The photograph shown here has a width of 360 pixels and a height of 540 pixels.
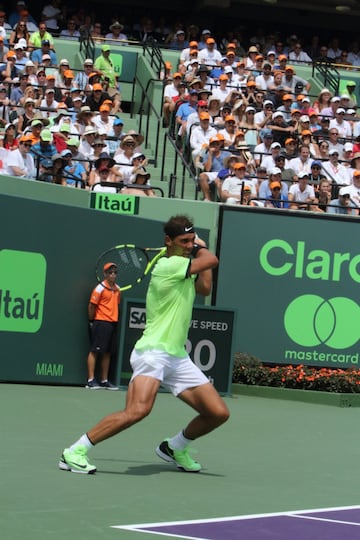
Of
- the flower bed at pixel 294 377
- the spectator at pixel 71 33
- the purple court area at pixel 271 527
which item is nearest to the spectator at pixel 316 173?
the flower bed at pixel 294 377

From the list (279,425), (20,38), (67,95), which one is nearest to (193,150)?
(67,95)

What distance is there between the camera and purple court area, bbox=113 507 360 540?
634 centimetres

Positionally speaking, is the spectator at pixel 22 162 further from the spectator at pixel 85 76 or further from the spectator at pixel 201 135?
the spectator at pixel 85 76

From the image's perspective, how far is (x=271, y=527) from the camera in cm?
669

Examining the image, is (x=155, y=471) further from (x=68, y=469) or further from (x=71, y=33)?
(x=71, y=33)

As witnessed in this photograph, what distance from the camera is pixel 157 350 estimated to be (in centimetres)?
831

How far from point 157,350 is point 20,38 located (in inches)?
654

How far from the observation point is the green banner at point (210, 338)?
642 inches

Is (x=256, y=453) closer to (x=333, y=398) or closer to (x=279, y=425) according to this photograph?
(x=279, y=425)

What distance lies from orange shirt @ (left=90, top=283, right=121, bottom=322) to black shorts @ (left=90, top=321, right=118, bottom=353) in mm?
81

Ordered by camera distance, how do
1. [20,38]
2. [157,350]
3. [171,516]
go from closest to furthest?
[171,516]
[157,350]
[20,38]

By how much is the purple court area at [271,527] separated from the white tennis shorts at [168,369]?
1.58m

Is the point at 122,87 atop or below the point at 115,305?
atop

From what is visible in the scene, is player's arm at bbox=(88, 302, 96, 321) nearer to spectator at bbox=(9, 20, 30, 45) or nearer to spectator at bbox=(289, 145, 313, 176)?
spectator at bbox=(289, 145, 313, 176)
